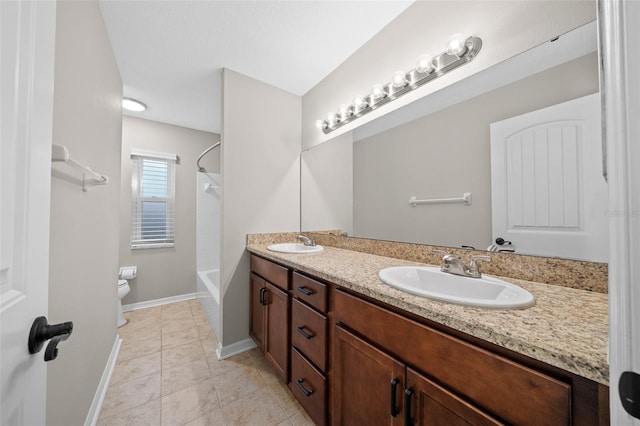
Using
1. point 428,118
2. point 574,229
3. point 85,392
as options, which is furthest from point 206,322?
point 574,229

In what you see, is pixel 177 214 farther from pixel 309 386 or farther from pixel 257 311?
pixel 309 386

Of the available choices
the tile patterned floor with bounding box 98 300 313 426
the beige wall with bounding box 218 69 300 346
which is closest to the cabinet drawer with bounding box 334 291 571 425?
the tile patterned floor with bounding box 98 300 313 426

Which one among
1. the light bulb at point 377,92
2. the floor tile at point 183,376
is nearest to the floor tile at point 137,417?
the floor tile at point 183,376

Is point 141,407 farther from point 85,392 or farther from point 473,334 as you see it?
point 473,334

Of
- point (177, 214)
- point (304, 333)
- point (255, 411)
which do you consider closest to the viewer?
point (304, 333)

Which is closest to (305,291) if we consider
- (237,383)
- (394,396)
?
(394,396)

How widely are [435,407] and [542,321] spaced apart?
1.29 feet

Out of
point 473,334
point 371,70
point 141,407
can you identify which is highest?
point 371,70

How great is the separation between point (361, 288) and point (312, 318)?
0.44 meters

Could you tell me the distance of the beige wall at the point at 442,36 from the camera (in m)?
0.98

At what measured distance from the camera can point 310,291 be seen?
1271mm

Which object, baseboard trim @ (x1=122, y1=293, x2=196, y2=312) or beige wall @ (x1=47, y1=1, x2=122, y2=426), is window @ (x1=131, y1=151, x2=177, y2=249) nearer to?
baseboard trim @ (x1=122, y1=293, x2=196, y2=312)

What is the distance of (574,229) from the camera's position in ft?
3.00

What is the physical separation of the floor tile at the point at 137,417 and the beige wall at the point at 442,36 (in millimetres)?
2244
